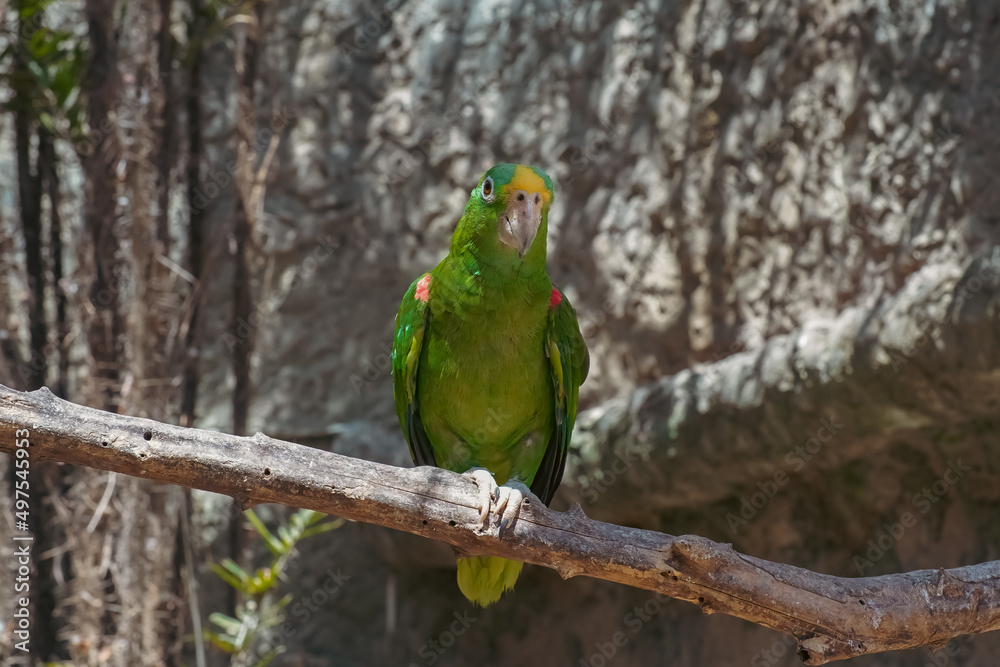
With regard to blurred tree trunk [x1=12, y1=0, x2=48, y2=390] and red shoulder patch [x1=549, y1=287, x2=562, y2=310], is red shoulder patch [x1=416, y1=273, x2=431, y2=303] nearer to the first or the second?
red shoulder patch [x1=549, y1=287, x2=562, y2=310]

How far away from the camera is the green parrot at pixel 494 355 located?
2.78 meters

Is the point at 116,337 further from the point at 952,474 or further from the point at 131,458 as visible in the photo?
the point at 952,474

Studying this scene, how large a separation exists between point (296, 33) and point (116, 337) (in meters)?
3.43

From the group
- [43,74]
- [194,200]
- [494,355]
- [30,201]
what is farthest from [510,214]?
[30,201]

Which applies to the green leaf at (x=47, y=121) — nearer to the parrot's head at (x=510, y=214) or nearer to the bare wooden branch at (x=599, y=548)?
the parrot's head at (x=510, y=214)

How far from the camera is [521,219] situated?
269 cm

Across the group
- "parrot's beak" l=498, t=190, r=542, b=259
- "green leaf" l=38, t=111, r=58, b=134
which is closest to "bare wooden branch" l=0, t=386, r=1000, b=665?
"parrot's beak" l=498, t=190, r=542, b=259

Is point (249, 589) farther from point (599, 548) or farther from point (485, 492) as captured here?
point (599, 548)

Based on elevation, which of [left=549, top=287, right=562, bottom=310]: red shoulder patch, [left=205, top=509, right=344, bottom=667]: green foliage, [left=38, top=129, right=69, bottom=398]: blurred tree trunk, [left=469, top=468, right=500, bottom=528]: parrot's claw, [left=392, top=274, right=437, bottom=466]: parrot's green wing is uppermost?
[left=549, top=287, right=562, bottom=310]: red shoulder patch

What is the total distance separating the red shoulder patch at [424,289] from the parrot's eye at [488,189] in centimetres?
49

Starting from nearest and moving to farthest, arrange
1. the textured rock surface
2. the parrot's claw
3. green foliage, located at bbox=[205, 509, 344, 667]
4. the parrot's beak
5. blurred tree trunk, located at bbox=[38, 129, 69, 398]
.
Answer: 1. the parrot's claw
2. the parrot's beak
3. green foliage, located at bbox=[205, 509, 344, 667]
4. the textured rock surface
5. blurred tree trunk, located at bbox=[38, 129, 69, 398]

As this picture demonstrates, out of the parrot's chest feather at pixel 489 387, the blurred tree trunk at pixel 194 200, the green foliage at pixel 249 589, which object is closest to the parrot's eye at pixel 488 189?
the parrot's chest feather at pixel 489 387

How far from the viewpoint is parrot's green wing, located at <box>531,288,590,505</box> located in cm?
310

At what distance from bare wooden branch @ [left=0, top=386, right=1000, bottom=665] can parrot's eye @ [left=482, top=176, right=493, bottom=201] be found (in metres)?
0.97
